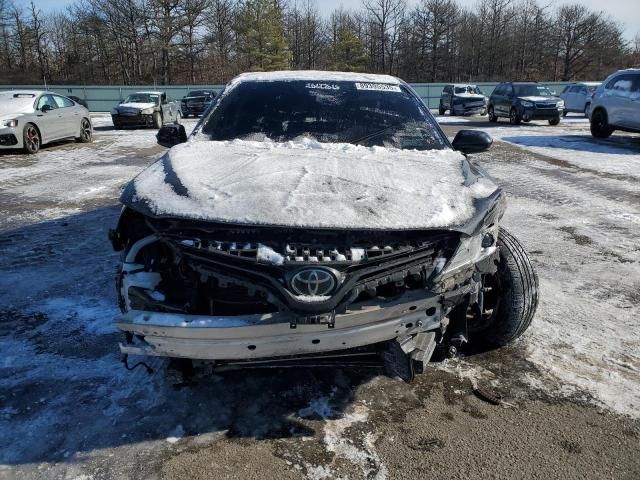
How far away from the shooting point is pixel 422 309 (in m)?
2.24

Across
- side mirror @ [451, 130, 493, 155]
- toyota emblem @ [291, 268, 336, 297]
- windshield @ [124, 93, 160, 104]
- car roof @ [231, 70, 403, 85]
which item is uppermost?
windshield @ [124, 93, 160, 104]

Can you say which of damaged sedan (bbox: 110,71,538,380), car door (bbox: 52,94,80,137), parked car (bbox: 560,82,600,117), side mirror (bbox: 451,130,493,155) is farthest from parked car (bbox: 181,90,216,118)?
damaged sedan (bbox: 110,71,538,380)

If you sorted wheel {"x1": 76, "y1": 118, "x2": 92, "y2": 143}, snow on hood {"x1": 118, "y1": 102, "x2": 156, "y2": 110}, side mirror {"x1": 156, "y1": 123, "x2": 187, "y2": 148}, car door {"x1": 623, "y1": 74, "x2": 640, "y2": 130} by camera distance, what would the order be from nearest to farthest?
side mirror {"x1": 156, "y1": 123, "x2": 187, "y2": 148} → car door {"x1": 623, "y1": 74, "x2": 640, "y2": 130} → wheel {"x1": 76, "y1": 118, "x2": 92, "y2": 143} → snow on hood {"x1": 118, "y1": 102, "x2": 156, "y2": 110}

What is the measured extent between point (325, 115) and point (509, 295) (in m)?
1.83

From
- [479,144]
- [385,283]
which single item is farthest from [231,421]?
[479,144]

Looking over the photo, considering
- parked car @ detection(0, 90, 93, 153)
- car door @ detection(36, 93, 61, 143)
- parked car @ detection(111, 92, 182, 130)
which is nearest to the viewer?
parked car @ detection(0, 90, 93, 153)

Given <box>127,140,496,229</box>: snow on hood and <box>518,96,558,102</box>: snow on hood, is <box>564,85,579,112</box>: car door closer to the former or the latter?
<box>518,96,558,102</box>: snow on hood

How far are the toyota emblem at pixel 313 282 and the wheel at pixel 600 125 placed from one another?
15.0 metres

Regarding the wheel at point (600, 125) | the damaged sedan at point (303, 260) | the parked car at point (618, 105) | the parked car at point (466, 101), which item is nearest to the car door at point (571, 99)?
the parked car at point (466, 101)

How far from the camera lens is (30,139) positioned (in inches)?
460

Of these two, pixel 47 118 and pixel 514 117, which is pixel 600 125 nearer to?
pixel 514 117

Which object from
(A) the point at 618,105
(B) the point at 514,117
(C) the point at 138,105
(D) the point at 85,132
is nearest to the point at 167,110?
(C) the point at 138,105

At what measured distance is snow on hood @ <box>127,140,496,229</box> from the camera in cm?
221

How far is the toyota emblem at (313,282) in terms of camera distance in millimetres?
2057
